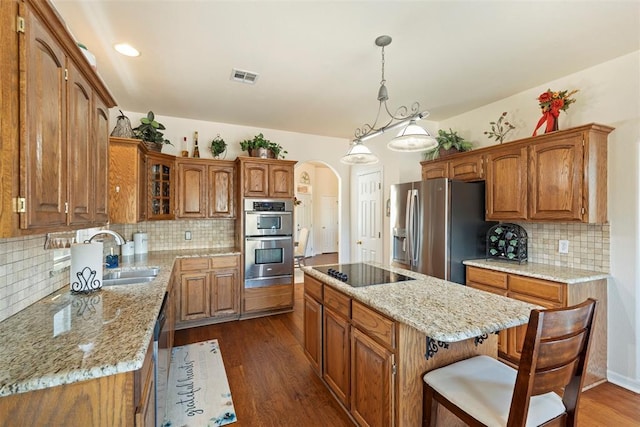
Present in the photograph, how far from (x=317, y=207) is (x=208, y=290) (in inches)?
233

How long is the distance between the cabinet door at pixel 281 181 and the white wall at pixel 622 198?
3244 mm

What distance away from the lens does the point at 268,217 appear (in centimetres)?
396

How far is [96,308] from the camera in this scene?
5.34 ft

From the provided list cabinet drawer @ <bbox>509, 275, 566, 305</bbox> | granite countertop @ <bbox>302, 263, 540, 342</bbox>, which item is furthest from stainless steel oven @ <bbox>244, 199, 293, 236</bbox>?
cabinet drawer @ <bbox>509, 275, 566, 305</bbox>

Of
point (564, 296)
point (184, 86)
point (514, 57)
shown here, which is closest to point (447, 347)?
point (564, 296)

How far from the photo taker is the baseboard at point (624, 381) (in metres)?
2.35

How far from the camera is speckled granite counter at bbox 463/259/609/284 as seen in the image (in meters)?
2.35

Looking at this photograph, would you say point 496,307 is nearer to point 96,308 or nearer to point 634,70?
point 96,308

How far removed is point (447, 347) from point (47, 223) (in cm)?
195

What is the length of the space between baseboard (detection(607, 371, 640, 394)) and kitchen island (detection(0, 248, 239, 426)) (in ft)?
11.5

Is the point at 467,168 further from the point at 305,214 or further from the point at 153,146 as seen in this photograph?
the point at 305,214

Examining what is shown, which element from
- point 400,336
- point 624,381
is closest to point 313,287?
point 400,336

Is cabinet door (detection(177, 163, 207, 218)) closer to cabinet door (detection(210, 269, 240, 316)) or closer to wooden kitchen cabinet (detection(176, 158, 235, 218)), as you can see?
wooden kitchen cabinet (detection(176, 158, 235, 218))

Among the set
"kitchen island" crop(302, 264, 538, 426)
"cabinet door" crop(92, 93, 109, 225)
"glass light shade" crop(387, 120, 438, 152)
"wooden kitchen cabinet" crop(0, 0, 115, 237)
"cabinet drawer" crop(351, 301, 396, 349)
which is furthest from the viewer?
"glass light shade" crop(387, 120, 438, 152)
